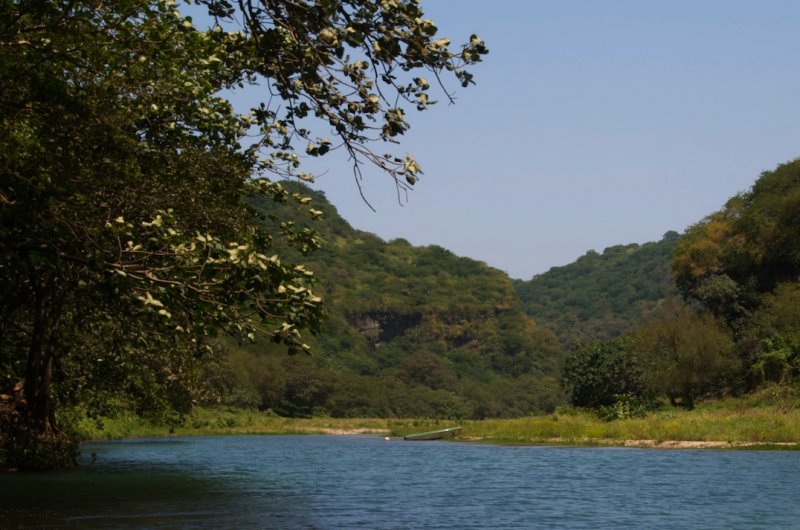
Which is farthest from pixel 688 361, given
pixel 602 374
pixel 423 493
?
pixel 423 493

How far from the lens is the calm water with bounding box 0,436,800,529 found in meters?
25.1

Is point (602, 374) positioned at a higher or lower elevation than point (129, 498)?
higher

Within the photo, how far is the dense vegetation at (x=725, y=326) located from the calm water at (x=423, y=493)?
25625 millimetres

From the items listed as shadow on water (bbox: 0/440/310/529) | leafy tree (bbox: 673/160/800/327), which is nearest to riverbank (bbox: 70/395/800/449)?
shadow on water (bbox: 0/440/310/529)

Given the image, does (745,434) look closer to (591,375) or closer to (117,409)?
(591,375)

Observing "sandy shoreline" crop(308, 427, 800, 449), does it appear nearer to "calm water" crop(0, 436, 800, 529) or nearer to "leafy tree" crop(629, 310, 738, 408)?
"calm water" crop(0, 436, 800, 529)

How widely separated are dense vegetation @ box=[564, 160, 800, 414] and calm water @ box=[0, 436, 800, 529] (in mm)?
25625

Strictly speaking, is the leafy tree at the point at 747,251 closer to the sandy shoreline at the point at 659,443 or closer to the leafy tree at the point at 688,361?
the leafy tree at the point at 688,361

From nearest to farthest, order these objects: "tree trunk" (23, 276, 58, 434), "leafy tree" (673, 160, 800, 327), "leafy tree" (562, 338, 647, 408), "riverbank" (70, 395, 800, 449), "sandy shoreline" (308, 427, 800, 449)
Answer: "tree trunk" (23, 276, 58, 434) < "sandy shoreline" (308, 427, 800, 449) < "riverbank" (70, 395, 800, 449) < "leafy tree" (562, 338, 647, 408) < "leafy tree" (673, 160, 800, 327)

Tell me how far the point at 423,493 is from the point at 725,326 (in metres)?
59.6

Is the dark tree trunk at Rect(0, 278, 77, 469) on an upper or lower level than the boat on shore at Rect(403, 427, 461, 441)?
upper

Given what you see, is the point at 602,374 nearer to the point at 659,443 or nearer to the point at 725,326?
the point at 725,326

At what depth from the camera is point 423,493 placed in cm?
3350

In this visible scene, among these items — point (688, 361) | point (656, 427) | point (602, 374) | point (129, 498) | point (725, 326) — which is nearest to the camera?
point (129, 498)
